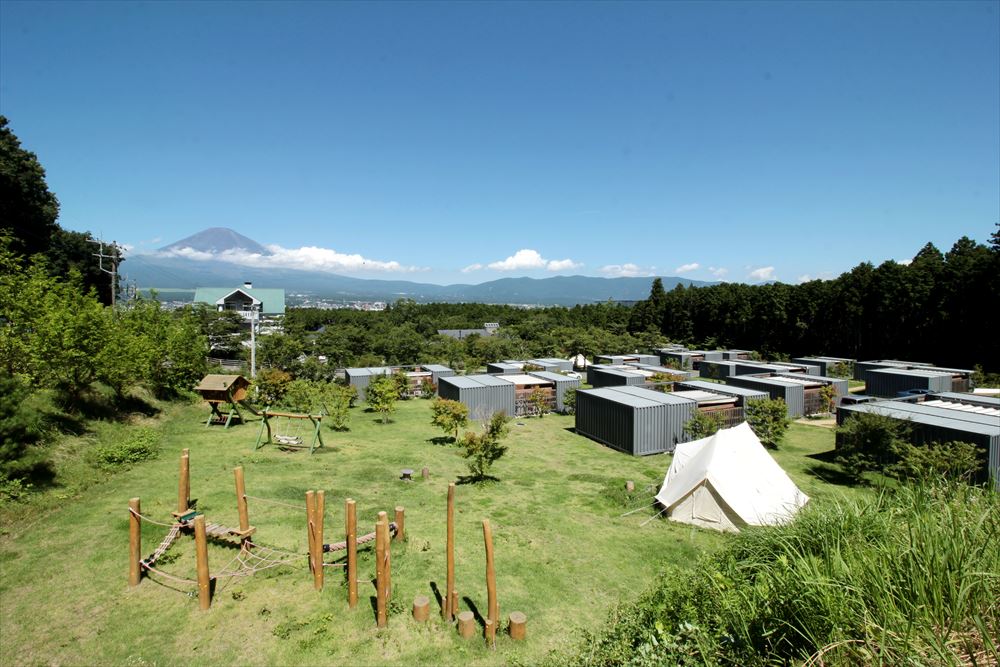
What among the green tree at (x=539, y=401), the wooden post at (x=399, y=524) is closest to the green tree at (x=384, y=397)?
the green tree at (x=539, y=401)

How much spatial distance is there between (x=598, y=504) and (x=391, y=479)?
622cm

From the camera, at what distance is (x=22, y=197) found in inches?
1105

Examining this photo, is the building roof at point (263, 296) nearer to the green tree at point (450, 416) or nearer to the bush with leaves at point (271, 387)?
the bush with leaves at point (271, 387)

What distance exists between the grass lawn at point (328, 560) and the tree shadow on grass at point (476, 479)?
51 centimetres

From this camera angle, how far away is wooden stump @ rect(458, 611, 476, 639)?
706 centimetres

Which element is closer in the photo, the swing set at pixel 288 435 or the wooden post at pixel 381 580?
the wooden post at pixel 381 580

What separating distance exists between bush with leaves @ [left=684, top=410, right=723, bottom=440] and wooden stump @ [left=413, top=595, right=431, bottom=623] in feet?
47.5

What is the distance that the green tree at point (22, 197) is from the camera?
26.6 meters

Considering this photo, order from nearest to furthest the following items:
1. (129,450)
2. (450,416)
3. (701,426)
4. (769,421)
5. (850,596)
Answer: (850,596) → (129,450) → (701,426) → (450,416) → (769,421)

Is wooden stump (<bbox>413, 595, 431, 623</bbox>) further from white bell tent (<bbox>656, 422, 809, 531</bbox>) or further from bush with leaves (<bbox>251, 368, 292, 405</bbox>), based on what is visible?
bush with leaves (<bbox>251, 368, 292, 405</bbox>)

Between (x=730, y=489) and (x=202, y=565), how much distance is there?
1132cm

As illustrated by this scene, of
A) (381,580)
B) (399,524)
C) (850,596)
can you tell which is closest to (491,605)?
(381,580)

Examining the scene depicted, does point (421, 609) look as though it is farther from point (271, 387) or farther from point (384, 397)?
point (271, 387)

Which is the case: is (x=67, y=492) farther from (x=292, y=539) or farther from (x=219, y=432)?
(x=219, y=432)
